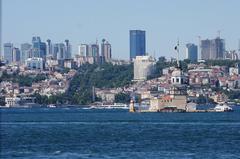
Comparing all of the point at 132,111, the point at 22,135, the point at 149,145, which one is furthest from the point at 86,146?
the point at 132,111

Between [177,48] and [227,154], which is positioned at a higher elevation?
[177,48]

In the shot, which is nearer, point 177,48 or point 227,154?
point 227,154

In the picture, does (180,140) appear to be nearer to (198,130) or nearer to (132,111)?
(198,130)

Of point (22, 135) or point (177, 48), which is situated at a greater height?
point (177, 48)

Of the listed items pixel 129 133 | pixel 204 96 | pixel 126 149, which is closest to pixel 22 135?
pixel 129 133

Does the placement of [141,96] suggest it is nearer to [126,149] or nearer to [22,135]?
[22,135]

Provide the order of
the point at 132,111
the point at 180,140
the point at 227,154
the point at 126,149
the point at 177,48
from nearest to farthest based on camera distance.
A: the point at 227,154, the point at 126,149, the point at 180,140, the point at 132,111, the point at 177,48

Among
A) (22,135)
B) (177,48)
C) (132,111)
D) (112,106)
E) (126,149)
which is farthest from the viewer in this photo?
(112,106)

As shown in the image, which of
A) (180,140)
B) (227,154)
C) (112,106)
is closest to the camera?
(227,154)

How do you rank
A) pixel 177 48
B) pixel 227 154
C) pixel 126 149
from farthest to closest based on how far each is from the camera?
pixel 177 48 < pixel 126 149 < pixel 227 154
